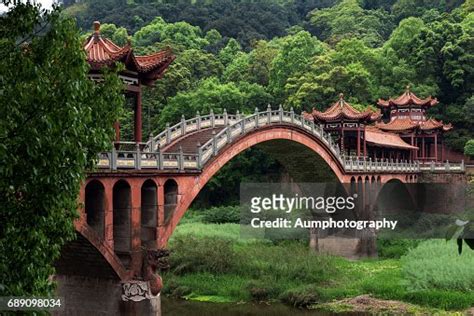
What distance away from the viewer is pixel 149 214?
20766mm

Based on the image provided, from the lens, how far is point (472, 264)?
30328mm

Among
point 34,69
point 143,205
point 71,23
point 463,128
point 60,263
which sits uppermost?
point 463,128

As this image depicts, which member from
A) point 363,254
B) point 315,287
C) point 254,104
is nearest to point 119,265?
point 315,287

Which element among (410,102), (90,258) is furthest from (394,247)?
(90,258)

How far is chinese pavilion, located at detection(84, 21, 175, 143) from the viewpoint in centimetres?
1916

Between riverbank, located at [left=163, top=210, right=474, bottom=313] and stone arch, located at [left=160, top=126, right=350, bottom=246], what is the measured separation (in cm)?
651

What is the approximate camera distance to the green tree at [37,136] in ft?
23.3

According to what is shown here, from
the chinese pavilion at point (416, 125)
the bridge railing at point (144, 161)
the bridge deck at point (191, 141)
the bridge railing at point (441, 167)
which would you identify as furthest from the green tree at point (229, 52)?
the bridge railing at point (144, 161)

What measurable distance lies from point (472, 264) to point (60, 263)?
2179cm

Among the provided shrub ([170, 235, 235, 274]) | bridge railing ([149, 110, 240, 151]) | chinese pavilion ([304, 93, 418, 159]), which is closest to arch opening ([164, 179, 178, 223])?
bridge railing ([149, 110, 240, 151])

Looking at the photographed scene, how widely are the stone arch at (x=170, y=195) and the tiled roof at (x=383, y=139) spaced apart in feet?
85.7

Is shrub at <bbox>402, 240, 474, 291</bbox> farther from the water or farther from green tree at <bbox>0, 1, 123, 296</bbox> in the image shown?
green tree at <bbox>0, 1, 123, 296</bbox>

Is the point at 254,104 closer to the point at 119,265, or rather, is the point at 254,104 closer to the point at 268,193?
the point at 268,193

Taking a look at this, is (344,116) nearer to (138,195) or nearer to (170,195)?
(170,195)
